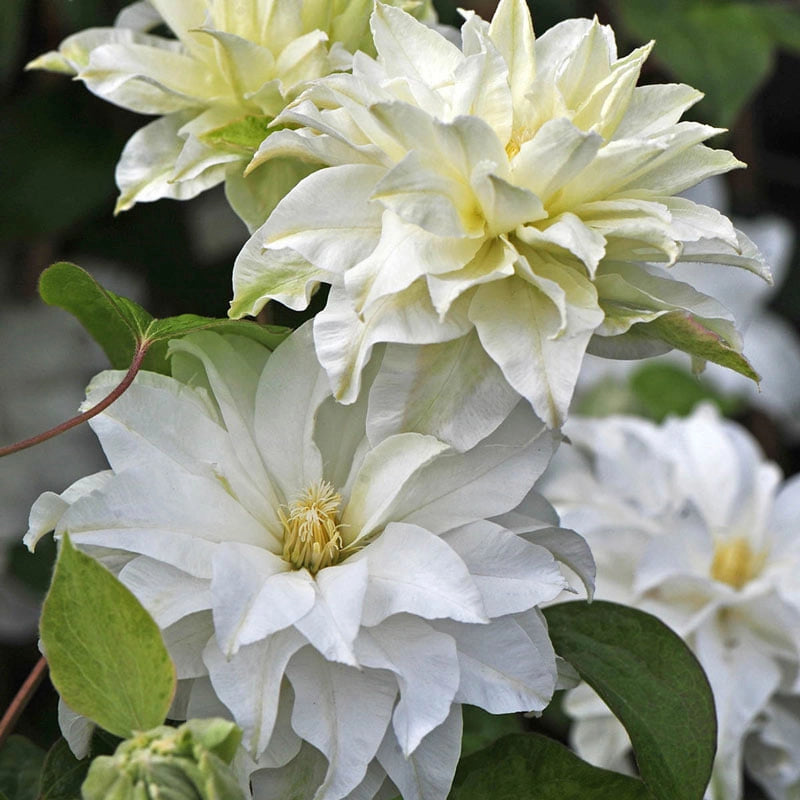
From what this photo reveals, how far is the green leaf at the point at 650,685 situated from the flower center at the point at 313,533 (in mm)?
104

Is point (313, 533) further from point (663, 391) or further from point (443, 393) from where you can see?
point (663, 391)

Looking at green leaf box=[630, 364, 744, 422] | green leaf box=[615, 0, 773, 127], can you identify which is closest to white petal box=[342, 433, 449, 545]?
green leaf box=[615, 0, 773, 127]

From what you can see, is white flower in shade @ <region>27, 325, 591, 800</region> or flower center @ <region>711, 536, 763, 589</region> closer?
white flower in shade @ <region>27, 325, 591, 800</region>

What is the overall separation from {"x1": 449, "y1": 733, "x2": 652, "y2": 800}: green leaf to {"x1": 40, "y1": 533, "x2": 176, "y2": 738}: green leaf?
13cm

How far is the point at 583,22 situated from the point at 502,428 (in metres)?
0.13

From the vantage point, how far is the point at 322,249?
1.06ft

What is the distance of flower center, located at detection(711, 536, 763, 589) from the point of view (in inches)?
24.7

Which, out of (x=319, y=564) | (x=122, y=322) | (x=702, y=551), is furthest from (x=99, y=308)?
(x=702, y=551)

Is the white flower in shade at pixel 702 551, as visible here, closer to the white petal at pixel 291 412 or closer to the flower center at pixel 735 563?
the flower center at pixel 735 563

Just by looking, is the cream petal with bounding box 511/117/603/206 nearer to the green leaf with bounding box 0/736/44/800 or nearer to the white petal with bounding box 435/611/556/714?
the white petal with bounding box 435/611/556/714

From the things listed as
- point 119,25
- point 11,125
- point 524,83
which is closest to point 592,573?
point 524,83

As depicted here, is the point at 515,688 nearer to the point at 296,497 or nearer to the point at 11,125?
the point at 296,497

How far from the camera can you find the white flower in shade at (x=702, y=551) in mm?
566

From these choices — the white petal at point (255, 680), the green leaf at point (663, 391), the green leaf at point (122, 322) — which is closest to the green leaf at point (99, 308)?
the green leaf at point (122, 322)
